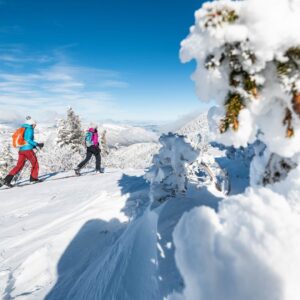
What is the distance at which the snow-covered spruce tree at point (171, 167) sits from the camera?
478 cm

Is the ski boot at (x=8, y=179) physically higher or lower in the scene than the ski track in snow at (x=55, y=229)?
higher

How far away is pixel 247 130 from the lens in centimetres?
179

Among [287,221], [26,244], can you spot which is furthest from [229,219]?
[26,244]

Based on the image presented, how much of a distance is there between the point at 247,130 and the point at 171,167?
3.37 meters

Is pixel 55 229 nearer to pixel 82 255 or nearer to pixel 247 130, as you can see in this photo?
pixel 82 255

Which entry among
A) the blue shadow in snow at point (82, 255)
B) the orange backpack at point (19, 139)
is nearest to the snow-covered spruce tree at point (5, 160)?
the orange backpack at point (19, 139)

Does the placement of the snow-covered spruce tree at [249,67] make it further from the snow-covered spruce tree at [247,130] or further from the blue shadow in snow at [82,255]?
the blue shadow in snow at [82,255]

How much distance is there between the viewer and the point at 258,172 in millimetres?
2291

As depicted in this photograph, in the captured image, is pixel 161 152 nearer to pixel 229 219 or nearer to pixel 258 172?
pixel 258 172

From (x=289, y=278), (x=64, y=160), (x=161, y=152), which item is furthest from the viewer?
(x=64, y=160)

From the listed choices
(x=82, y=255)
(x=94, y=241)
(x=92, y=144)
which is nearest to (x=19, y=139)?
(x=92, y=144)

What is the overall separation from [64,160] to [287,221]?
91.6 ft

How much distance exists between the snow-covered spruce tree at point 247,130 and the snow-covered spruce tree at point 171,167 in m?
2.86

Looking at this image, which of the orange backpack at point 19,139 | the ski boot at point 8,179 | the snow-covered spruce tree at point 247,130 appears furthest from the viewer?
the ski boot at point 8,179
